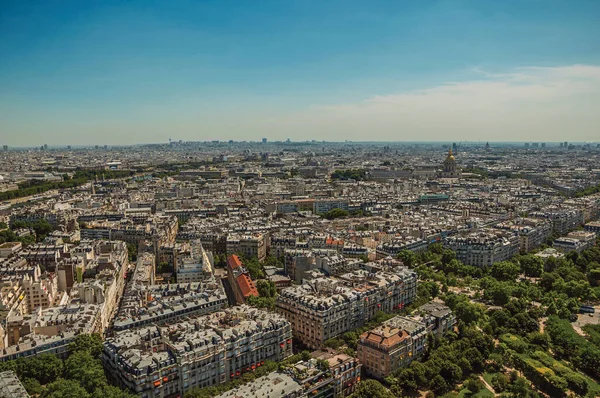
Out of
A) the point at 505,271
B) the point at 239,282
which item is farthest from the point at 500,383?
the point at 239,282

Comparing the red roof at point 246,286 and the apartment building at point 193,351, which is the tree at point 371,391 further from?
the red roof at point 246,286

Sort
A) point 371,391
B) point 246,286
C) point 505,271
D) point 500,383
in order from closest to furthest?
point 371,391 < point 500,383 < point 246,286 < point 505,271

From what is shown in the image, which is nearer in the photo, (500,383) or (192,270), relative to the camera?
(500,383)

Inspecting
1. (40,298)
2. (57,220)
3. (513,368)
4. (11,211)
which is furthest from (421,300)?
(11,211)

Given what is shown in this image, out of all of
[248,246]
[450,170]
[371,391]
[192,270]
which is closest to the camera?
[371,391]

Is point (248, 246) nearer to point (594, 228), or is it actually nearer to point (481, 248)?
point (481, 248)

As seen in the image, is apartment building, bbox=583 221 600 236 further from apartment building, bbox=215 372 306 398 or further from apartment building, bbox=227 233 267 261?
apartment building, bbox=215 372 306 398

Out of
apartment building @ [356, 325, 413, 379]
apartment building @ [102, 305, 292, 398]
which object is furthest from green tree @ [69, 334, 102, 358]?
apartment building @ [356, 325, 413, 379]
